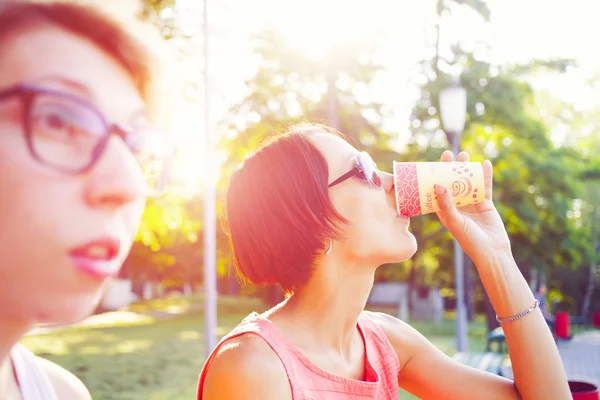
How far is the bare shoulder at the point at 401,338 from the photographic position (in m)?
2.08

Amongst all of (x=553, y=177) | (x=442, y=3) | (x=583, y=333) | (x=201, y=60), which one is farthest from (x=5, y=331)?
(x=583, y=333)

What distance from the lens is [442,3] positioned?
41.4 ft

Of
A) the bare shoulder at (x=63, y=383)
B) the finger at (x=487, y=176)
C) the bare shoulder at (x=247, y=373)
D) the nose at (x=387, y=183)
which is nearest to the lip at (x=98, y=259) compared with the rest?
the bare shoulder at (x=63, y=383)

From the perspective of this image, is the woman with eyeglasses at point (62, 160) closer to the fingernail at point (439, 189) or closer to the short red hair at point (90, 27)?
the short red hair at point (90, 27)

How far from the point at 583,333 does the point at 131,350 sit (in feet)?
48.7

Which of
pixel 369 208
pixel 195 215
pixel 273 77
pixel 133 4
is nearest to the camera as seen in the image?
pixel 133 4

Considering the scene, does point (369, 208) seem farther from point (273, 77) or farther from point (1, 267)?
point (273, 77)

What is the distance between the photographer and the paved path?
1068 cm

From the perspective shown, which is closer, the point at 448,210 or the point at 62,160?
the point at 62,160

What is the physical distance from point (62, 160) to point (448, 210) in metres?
1.53

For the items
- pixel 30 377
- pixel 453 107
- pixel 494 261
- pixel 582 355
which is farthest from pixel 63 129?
pixel 582 355

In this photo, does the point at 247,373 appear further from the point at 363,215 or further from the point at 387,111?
the point at 387,111

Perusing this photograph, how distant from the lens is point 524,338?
6.25ft

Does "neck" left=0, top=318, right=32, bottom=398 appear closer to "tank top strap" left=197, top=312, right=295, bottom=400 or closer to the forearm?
"tank top strap" left=197, top=312, right=295, bottom=400
